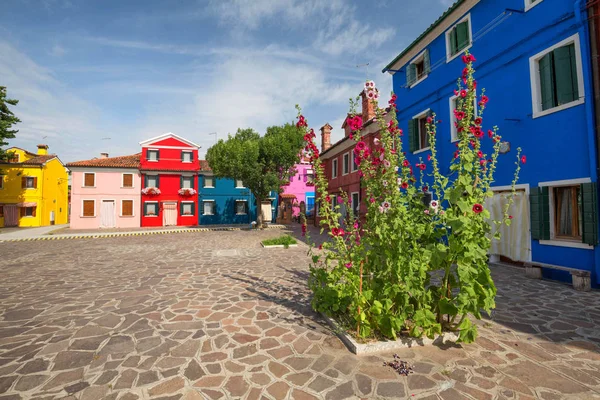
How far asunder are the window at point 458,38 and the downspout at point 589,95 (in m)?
3.48

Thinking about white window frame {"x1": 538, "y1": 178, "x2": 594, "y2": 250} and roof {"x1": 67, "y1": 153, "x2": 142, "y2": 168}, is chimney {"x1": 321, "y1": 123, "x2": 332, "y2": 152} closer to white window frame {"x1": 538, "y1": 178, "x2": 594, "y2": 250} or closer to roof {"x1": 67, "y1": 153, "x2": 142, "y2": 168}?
roof {"x1": 67, "y1": 153, "x2": 142, "y2": 168}

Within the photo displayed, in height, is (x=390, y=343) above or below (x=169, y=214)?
below

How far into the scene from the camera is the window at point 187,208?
28.5 m

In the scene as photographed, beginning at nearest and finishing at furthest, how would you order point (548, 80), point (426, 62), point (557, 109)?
point (557, 109) < point (548, 80) < point (426, 62)

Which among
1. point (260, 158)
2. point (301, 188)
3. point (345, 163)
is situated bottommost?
point (301, 188)

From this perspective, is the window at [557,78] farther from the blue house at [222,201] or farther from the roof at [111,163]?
the roof at [111,163]

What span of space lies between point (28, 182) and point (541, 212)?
136 feet

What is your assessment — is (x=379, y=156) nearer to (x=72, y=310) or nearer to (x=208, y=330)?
(x=208, y=330)

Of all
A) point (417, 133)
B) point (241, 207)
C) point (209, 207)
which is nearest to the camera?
point (417, 133)

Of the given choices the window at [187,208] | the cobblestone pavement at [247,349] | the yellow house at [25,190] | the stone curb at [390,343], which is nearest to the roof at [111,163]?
the window at [187,208]

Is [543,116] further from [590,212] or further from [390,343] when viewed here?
[390,343]

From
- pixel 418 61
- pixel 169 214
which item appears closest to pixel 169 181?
pixel 169 214

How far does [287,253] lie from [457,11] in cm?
1155

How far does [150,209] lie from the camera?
90.6ft
